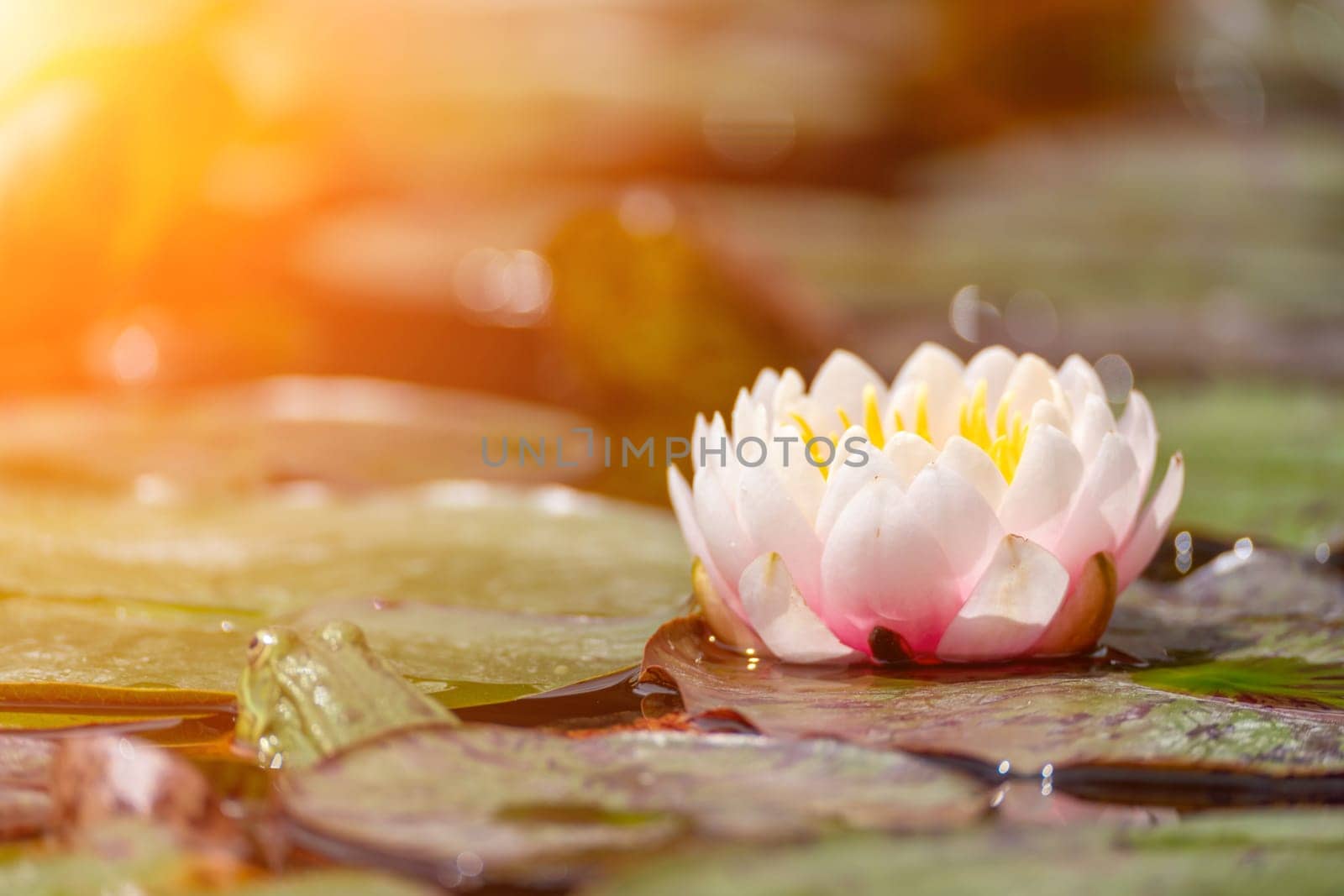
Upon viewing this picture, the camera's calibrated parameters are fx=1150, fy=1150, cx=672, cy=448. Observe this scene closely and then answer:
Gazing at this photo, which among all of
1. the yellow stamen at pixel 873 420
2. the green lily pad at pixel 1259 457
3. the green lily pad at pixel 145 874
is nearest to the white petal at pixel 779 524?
the yellow stamen at pixel 873 420

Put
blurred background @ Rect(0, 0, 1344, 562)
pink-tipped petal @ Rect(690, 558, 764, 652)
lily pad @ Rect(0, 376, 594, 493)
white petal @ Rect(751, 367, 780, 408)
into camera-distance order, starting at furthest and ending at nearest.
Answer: blurred background @ Rect(0, 0, 1344, 562) < lily pad @ Rect(0, 376, 594, 493) < white petal @ Rect(751, 367, 780, 408) < pink-tipped petal @ Rect(690, 558, 764, 652)

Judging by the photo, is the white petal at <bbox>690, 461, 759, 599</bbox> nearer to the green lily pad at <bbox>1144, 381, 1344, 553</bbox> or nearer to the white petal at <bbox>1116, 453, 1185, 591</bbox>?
the white petal at <bbox>1116, 453, 1185, 591</bbox>

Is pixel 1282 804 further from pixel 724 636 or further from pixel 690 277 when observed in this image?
pixel 690 277

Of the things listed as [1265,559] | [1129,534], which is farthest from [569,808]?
[1265,559]

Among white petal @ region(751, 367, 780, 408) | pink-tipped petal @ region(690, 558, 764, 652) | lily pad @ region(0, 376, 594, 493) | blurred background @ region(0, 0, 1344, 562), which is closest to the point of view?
pink-tipped petal @ region(690, 558, 764, 652)

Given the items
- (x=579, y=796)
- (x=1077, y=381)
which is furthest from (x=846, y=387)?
(x=579, y=796)

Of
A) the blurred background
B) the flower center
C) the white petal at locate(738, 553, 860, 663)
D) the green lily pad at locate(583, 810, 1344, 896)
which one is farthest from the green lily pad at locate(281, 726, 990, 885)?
the blurred background
